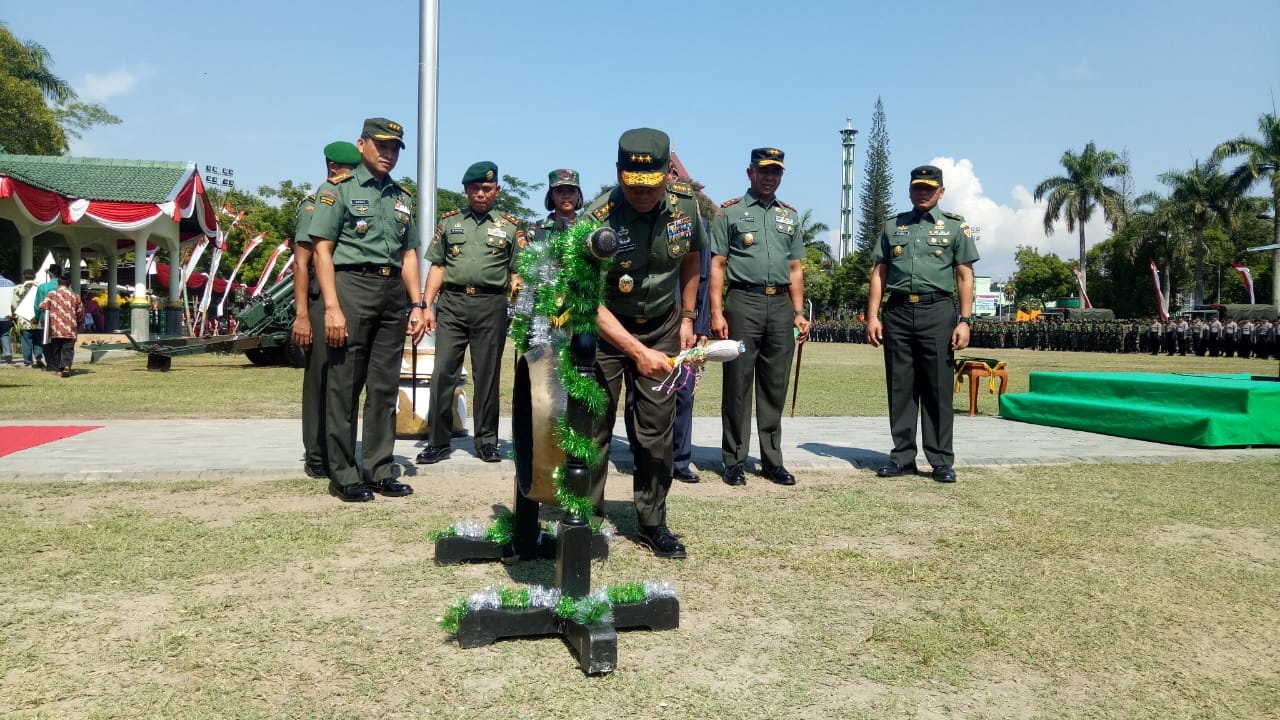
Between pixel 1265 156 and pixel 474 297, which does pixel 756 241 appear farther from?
pixel 1265 156

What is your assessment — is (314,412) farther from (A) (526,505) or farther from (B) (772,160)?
(B) (772,160)

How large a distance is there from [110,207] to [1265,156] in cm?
4833

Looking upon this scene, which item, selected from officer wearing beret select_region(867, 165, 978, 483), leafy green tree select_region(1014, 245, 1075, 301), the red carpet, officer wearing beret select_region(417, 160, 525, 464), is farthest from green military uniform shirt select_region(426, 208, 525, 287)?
leafy green tree select_region(1014, 245, 1075, 301)

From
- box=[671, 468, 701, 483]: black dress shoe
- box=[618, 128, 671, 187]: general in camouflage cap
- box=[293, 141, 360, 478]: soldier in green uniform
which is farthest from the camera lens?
box=[671, 468, 701, 483]: black dress shoe

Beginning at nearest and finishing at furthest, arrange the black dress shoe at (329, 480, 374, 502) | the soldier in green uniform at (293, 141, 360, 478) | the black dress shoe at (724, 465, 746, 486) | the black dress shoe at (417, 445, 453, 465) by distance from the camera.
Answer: the black dress shoe at (329, 480, 374, 502)
the soldier in green uniform at (293, 141, 360, 478)
the black dress shoe at (724, 465, 746, 486)
the black dress shoe at (417, 445, 453, 465)

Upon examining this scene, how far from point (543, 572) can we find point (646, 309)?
1.24 m

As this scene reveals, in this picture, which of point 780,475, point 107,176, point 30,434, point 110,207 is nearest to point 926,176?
point 780,475

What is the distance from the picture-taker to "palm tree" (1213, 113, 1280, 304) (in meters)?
42.2

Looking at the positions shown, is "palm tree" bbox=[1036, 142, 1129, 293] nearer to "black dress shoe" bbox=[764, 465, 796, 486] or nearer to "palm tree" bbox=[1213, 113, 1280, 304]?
"palm tree" bbox=[1213, 113, 1280, 304]

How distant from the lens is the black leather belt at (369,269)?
17.7 ft

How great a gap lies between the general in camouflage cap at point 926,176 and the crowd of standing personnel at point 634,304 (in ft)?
0.06

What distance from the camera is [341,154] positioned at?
6402mm

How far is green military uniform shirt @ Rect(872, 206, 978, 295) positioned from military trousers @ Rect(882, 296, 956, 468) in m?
0.14

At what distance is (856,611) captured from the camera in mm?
3465
